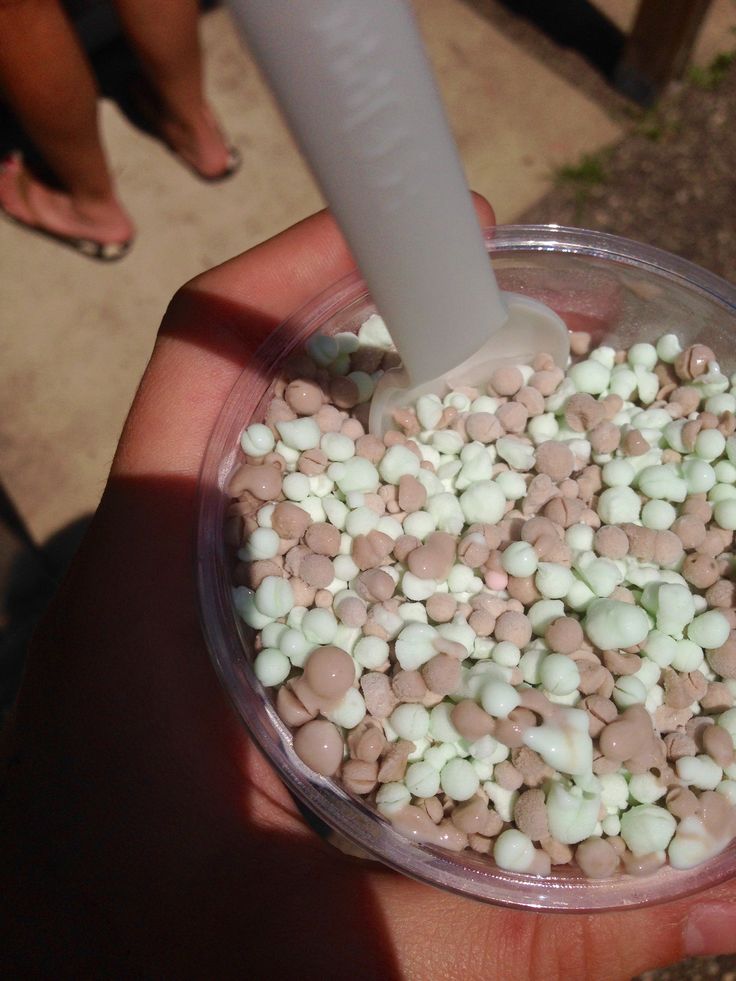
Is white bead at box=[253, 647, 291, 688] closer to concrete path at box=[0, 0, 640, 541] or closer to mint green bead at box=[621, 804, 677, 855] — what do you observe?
mint green bead at box=[621, 804, 677, 855]

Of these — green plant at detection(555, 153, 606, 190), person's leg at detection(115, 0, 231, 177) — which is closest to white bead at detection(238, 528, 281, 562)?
person's leg at detection(115, 0, 231, 177)

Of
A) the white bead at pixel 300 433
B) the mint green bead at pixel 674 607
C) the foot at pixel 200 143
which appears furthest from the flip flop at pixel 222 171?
the mint green bead at pixel 674 607

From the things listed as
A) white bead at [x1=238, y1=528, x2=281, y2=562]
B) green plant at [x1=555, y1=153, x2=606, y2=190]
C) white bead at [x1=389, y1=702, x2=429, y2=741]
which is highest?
white bead at [x1=238, y1=528, x2=281, y2=562]

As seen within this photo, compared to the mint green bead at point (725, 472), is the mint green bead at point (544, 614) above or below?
above

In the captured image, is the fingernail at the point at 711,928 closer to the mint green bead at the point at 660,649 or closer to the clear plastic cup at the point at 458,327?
the clear plastic cup at the point at 458,327

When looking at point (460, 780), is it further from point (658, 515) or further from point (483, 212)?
point (483, 212)

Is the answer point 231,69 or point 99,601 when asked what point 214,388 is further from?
point 231,69
